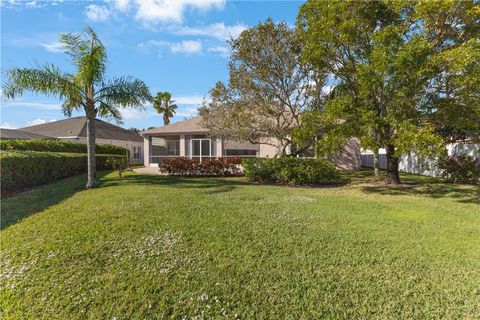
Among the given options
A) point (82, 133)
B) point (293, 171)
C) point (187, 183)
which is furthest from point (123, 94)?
point (82, 133)

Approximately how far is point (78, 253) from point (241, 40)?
1196 cm

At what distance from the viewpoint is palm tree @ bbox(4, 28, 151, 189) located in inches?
408

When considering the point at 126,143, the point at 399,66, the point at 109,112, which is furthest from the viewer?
the point at 126,143

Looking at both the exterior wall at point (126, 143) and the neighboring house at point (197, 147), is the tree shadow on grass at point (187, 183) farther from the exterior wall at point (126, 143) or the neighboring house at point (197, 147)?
the exterior wall at point (126, 143)

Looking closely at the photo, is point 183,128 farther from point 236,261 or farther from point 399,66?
point 236,261

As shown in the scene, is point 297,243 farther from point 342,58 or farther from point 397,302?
point 342,58

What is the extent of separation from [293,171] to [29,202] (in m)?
9.70

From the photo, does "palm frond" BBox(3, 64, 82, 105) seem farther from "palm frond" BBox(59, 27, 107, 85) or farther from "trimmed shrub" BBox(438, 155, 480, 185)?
"trimmed shrub" BBox(438, 155, 480, 185)

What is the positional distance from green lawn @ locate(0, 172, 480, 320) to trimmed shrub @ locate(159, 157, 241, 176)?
8.46 metres

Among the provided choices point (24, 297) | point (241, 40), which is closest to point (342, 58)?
point (241, 40)

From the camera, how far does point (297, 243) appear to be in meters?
5.31

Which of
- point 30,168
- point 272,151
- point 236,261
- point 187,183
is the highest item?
point 272,151

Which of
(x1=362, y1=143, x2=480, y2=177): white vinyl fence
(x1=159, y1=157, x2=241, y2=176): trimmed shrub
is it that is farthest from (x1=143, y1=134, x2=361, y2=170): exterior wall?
(x1=362, y1=143, x2=480, y2=177): white vinyl fence

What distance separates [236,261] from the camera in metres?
4.57
